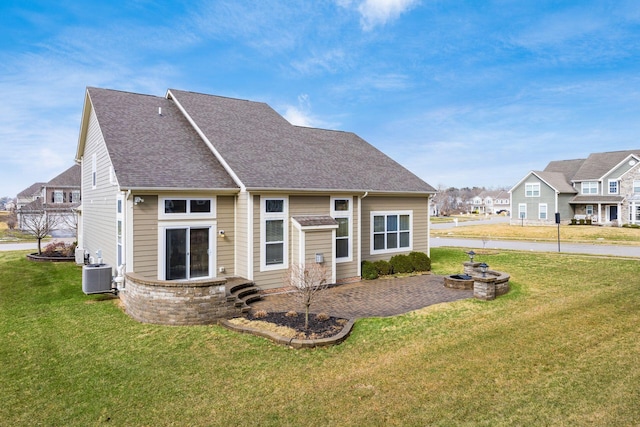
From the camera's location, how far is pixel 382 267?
595 inches

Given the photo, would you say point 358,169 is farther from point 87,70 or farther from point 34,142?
point 34,142

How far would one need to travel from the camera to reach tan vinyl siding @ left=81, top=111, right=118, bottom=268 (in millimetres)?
12867

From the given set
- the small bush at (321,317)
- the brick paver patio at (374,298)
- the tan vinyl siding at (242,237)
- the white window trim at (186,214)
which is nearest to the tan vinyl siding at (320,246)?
the brick paver patio at (374,298)

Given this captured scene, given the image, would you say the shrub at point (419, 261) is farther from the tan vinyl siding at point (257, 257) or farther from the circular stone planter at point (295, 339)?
the circular stone planter at point (295, 339)

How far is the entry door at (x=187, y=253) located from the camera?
440 inches

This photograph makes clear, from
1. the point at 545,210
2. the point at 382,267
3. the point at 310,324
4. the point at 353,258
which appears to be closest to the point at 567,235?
the point at 545,210

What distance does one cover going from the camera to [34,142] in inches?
987

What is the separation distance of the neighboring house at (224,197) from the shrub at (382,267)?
0.70m

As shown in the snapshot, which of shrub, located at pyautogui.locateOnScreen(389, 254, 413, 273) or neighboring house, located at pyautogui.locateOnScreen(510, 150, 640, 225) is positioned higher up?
neighboring house, located at pyautogui.locateOnScreen(510, 150, 640, 225)

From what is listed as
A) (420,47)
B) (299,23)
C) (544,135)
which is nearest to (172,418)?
(299,23)

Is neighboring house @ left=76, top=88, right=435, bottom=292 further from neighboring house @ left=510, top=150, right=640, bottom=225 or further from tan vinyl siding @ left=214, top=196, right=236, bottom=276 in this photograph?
neighboring house @ left=510, top=150, right=640, bottom=225

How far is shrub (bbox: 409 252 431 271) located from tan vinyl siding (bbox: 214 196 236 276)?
776 centimetres

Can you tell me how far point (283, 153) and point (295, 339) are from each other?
8.35 metres

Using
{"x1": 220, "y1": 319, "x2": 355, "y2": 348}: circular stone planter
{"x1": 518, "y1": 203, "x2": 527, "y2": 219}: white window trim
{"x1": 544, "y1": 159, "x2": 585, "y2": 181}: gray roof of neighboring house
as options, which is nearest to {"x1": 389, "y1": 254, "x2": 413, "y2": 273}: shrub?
{"x1": 220, "y1": 319, "x2": 355, "y2": 348}: circular stone planter
